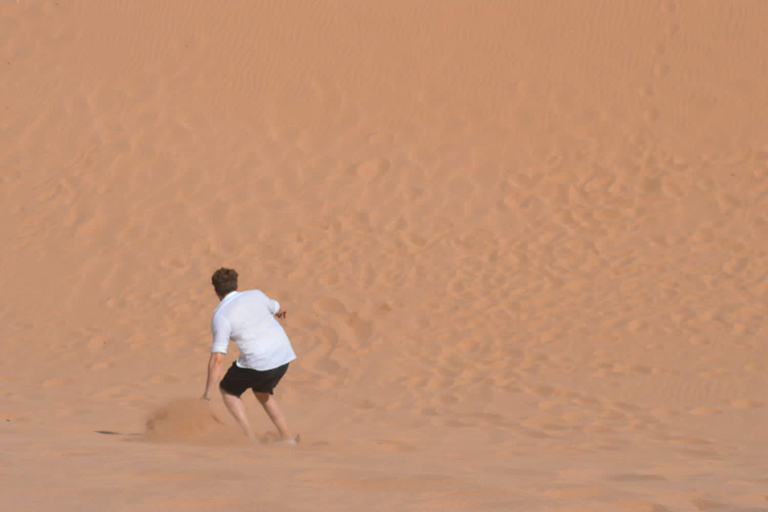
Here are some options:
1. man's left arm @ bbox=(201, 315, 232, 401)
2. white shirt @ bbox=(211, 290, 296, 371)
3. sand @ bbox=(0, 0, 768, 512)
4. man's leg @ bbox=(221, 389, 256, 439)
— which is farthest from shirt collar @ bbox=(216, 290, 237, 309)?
sand @ bbox=(0, 0, 768, 512)

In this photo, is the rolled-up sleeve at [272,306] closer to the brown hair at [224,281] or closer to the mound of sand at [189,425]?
the brown hair at [224,281]

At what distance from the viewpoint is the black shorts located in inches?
217

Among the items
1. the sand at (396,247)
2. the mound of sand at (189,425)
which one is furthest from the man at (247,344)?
the sand at (396,247)

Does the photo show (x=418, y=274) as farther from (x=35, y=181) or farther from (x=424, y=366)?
(x=35, y=181)

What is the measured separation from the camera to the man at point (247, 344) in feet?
17.6

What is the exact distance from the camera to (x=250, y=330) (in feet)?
17.9

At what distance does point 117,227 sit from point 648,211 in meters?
7.16

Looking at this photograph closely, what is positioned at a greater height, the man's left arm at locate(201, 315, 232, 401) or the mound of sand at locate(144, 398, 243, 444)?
the man's left arm at locate(201, 315, 232, 401)

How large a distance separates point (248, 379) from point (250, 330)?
1.04 feet

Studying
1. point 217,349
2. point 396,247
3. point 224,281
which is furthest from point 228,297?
point 396,247

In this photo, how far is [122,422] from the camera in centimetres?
708

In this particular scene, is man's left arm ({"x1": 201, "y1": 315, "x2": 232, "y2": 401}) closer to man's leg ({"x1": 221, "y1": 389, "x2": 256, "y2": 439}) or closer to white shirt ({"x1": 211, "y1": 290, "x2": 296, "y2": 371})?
white shirt ({"x1": 211, "y1": 290, "x2": 296, "y2": 371})

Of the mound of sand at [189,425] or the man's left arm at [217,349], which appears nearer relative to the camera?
the man's left arm at [217,349]

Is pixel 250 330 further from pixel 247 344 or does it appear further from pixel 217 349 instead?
pixel 217 349
